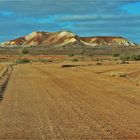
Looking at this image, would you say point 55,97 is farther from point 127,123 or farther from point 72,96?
point 127,123

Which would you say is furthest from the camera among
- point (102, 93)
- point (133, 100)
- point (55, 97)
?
point (102, 93)

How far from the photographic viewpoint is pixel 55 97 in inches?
897

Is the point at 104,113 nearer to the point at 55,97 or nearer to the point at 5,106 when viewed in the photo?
the point at 5,106

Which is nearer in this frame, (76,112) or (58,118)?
(58,118)

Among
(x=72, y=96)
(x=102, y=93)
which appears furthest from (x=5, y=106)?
(x=102, y=93)

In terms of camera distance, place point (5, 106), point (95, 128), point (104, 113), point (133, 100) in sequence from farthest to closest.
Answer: point (133, 100), point (5, 106), point (104, 113), point (95, 128)

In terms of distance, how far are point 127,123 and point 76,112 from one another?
2958 millimetres

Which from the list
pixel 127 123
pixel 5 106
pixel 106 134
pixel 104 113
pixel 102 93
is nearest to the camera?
pixel 106 134

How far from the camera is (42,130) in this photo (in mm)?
13148

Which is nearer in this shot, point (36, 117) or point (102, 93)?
point (36, 117)

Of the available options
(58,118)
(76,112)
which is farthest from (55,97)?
(58,118)

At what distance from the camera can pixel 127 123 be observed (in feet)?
47.3

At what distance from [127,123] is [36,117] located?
2997 mm

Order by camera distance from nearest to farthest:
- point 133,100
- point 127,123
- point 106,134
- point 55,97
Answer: point 106,134 → point 127,123 → point 133,100 → point 55,97
